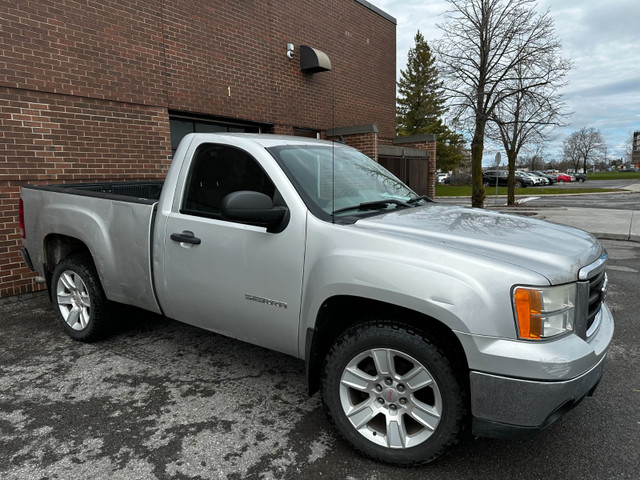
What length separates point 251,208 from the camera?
2559mm

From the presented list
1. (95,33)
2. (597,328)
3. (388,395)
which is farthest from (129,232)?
(95,33)

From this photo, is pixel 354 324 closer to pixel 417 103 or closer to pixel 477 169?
pixel 477 169

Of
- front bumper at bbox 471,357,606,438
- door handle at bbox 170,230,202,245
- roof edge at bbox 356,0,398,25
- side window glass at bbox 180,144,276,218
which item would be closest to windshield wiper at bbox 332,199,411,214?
side window glass at bbox 180,144,276,218

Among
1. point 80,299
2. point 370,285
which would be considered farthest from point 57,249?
point 370,285

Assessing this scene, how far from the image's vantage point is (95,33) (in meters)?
6.41

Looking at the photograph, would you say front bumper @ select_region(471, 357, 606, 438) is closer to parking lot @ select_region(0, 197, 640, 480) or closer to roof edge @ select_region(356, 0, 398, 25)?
parking lot @ select_region(0, 197, 640, 480)

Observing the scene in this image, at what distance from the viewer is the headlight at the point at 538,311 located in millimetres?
2023

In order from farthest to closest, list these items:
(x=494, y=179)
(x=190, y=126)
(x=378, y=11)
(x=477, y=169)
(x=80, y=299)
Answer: (x=494, y=179) < (x=477, y=169) < (x=378, y=11) < (x=190, y=126) < (x=80, y=299)

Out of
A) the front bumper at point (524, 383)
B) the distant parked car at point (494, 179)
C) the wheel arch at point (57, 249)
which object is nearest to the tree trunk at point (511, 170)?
the wheel arch at point (57, 249)

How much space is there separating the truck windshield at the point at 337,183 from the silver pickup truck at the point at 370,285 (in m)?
0.02

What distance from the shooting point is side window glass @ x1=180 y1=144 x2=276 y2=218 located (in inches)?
121

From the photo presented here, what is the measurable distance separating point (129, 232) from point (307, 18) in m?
8.44

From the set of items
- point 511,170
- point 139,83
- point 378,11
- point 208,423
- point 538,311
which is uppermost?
point 378,11

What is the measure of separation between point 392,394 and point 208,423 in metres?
1.25
